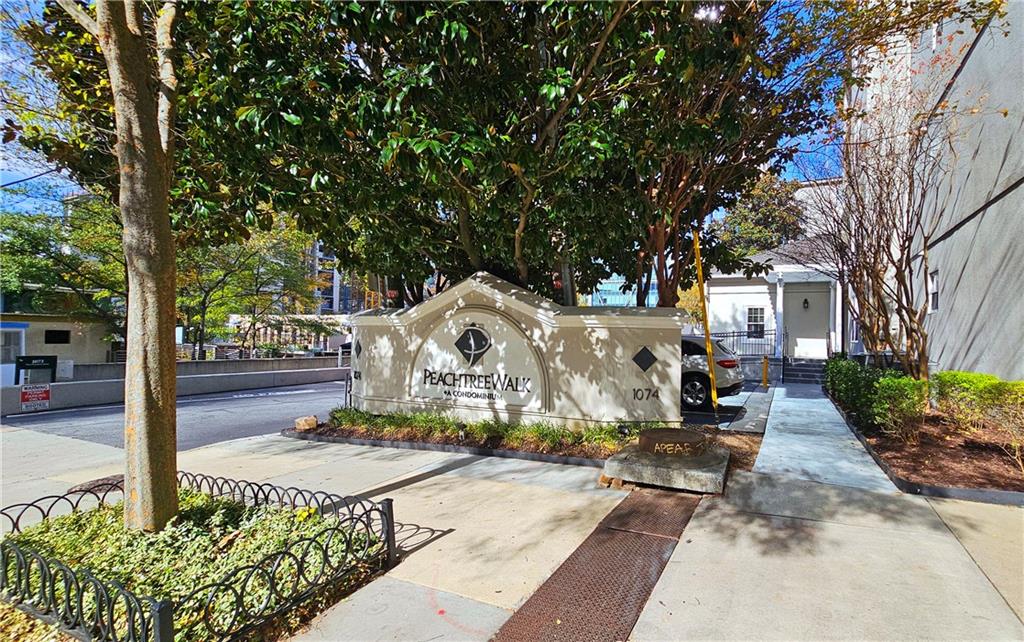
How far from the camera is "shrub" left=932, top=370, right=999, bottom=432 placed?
7301mm

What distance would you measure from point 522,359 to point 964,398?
6.67 meters

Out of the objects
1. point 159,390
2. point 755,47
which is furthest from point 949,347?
point 159,390

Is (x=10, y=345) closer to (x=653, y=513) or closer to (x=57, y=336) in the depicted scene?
(x=57, y=336)

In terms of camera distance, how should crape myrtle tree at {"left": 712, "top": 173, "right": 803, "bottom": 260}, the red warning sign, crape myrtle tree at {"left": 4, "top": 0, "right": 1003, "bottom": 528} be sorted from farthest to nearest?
the red warning sign → crape myrtle tree at {"left": 712, "top": 173, "right": 803, "bottom": 260} → crape myrtle tree at {"left": 4, "top": 0, "right": 1003, "bottom": 528}

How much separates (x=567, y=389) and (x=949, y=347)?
8573 mm

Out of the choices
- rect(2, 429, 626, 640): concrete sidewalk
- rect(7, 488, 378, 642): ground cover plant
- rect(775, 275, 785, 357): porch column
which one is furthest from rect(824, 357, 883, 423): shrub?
rect(775, 275, 785, 357): porch column

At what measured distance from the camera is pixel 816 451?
24.3 feet

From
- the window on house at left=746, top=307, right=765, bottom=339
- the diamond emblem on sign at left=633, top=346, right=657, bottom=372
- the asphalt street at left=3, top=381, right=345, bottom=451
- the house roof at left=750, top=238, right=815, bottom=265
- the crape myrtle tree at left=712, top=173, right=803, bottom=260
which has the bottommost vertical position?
the asphalt street at left=3, top=381, right=345, bottom=451

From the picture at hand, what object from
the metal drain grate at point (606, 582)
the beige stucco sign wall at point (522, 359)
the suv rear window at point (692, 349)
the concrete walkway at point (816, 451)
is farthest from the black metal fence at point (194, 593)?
the suv rear window at point (692, 349)

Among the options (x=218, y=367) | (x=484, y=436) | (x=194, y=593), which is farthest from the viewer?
(x=218, y=367)

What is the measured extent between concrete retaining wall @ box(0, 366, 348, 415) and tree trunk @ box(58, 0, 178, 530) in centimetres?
1332

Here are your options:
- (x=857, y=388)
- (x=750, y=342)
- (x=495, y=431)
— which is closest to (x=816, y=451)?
(x=857, y=388)

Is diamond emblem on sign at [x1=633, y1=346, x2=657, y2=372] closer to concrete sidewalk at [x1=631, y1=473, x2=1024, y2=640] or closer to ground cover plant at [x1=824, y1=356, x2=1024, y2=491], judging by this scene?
concrete sidewalk at [x1=631, y1=473, x2=1024, y2=640]

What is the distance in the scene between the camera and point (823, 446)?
771 cm
